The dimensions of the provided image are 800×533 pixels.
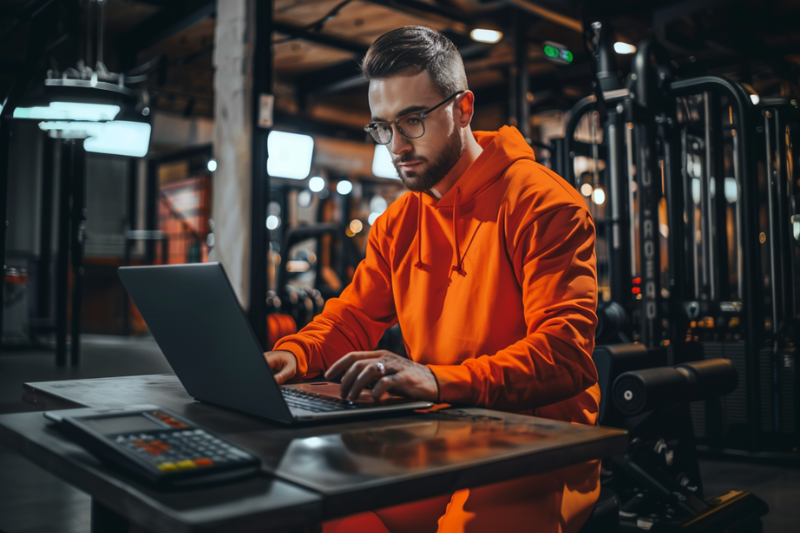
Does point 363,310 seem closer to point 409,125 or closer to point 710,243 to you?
point 409,125

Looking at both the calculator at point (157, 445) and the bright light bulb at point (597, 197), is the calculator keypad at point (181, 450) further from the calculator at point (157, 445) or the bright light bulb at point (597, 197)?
the bright light bulb at point (597, 197)

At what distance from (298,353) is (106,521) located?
0.46 m

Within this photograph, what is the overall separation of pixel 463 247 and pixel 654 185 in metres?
2.64

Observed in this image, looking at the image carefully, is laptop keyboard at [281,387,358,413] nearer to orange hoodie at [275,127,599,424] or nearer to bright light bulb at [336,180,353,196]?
orange hoodie at [275,127,599,424]

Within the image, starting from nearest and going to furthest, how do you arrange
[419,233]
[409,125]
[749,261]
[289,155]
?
[409,125]
[419,233]
[749,261]
[289,155]

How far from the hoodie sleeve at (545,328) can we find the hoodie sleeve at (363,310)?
1.25 feet

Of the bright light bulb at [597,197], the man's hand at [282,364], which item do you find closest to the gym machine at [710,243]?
the bright light bulb at [597,197]

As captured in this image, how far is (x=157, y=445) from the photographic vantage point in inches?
28.4

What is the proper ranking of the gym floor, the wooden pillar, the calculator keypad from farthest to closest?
the wooden pillar → the gym floor → the calculator keypad

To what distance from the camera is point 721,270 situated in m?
3.97

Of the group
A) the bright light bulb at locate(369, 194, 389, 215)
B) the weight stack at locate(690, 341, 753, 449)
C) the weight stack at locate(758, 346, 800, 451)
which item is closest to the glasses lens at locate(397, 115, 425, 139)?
the weight stack at locate(690, 341, 753, 449)

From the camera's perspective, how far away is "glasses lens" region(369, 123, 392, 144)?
1.38 meters

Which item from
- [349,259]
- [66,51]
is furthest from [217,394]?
[66,51]

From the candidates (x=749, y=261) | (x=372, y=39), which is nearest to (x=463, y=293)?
(x=749, y=261)
